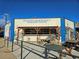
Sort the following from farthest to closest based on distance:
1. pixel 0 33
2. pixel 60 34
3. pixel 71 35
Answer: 1. pixel 0 33
2. pixel 71 35
3. pixel 60 34

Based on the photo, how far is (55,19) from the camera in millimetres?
43688

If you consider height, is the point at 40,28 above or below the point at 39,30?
above

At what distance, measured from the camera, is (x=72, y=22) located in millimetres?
51781

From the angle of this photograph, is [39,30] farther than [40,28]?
Yes

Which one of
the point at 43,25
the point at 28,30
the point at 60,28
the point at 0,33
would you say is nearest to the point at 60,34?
the point at 60,28

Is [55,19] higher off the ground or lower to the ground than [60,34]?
→ higher

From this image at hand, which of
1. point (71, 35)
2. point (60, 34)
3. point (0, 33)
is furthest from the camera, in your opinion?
point (0, 33)

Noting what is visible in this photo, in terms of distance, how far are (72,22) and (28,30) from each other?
12353mm

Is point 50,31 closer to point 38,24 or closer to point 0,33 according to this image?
point 38,24

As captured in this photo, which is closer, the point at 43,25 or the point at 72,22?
the point at 43,25

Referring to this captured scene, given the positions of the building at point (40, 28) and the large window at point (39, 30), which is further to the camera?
the large window at point (39, 30)

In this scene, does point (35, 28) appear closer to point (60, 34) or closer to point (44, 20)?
point (44, 20)

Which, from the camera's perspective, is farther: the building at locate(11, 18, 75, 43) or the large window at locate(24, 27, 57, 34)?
the large window at locate(24, 27, 57, 34)

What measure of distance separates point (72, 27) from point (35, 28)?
1148cm
